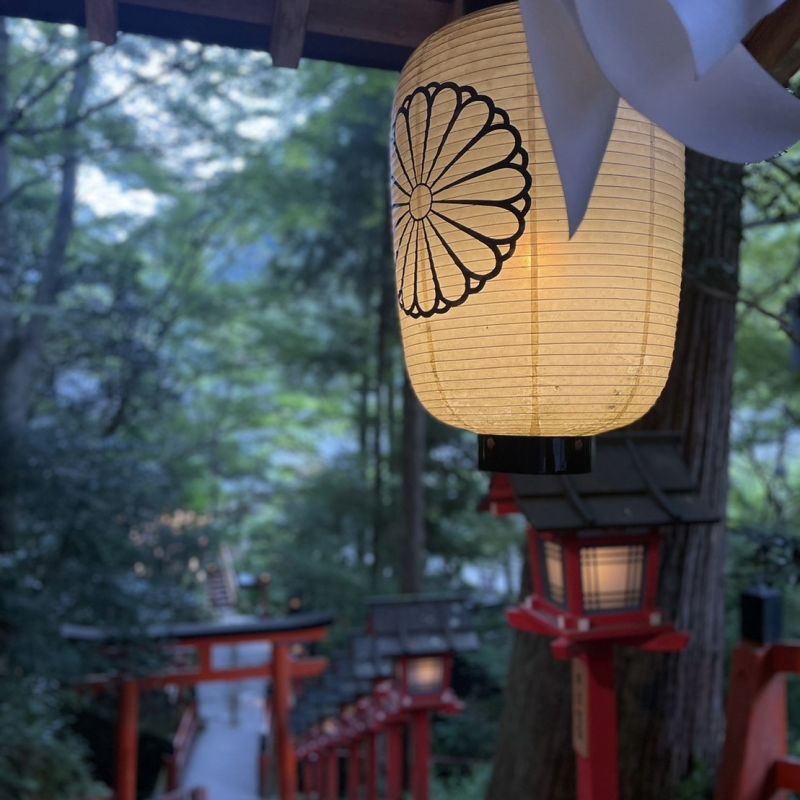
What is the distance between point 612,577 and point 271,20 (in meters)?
2.19

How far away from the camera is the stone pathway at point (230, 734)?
40.9 ft

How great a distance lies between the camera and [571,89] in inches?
52.7

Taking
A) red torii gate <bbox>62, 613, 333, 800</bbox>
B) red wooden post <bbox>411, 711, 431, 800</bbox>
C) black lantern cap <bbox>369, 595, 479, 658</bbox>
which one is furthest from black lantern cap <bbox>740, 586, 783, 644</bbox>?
red torii gate <bbox>62, 613, 333, 800</bbox>

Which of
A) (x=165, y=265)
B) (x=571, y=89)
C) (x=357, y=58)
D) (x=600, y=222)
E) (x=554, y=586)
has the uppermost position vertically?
(x=165, y=265)

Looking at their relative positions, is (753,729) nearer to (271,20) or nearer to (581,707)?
(581,707)

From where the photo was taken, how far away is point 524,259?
1.58 m

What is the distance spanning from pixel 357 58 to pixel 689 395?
233 cm

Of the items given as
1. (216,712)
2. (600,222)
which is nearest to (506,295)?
(600,222)

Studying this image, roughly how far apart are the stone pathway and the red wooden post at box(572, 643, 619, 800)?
10.7 m

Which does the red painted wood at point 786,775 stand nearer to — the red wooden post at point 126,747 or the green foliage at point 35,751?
the green foliage at point 35,751

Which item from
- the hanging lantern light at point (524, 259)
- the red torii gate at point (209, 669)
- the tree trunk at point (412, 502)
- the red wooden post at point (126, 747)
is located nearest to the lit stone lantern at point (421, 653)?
the red torii gate at point (209, 669)

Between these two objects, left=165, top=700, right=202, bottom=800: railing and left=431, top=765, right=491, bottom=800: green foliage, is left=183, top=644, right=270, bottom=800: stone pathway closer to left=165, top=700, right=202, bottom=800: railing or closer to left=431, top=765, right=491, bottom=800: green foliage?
left=165, top=700, right=202, bottom=800: railing

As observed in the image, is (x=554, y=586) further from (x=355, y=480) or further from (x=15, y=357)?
(x=355, y=480)

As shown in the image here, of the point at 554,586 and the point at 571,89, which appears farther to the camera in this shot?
the point at 554,586
